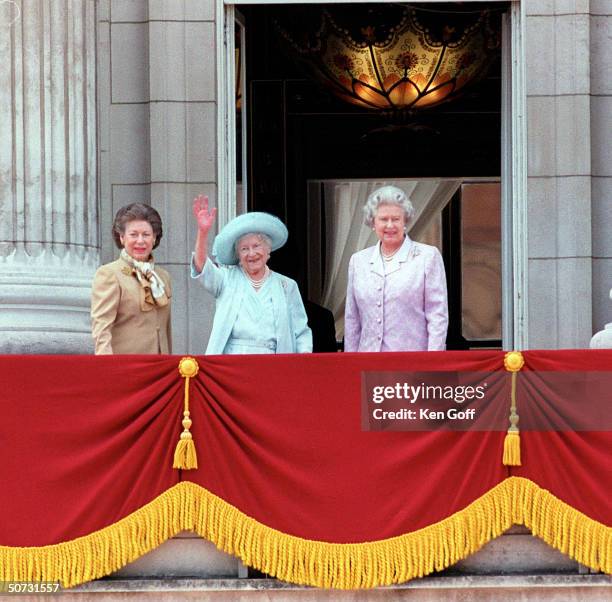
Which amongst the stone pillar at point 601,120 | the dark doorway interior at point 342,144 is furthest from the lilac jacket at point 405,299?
the dark doorway interior at point 342,144

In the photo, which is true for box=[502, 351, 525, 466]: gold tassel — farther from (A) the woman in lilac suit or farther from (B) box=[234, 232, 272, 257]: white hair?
(B) box=[234, 232, 272, 257]: white hair

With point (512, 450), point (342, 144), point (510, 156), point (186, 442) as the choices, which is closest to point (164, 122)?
point (510, 156)

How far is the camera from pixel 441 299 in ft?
32.4

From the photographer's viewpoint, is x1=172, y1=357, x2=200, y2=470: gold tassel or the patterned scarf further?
the patterned scarf

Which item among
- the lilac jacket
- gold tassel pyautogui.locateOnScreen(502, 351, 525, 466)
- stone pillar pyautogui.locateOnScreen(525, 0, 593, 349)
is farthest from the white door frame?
gold tassel pyautogui.locateOnScreen(502, 351, 525, 466)

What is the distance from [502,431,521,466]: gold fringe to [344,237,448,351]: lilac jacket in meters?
1.11

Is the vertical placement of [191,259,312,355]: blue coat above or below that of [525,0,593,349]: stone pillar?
below

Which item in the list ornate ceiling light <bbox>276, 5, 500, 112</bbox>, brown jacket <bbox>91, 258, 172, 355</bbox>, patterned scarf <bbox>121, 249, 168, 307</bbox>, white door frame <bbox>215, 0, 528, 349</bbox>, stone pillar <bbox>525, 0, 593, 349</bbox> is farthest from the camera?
ornate ceiling light <bbox>276, 5, 500, 112</bbox>

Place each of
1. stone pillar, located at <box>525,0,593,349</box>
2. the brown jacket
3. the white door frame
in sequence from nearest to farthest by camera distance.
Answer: the brown jacket < stone pillar, located at <box>525,0,593,349</box> < the white door frame

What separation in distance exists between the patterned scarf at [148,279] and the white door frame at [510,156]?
3.09 meters

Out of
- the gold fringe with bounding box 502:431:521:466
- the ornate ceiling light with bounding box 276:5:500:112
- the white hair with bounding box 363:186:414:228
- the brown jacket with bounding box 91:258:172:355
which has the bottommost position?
the gold fringe with bounding box 502:431:521:466

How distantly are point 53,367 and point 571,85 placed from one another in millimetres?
Answer: 5481

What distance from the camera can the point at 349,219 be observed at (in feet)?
62.7

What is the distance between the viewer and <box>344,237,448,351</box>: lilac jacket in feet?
32.4
